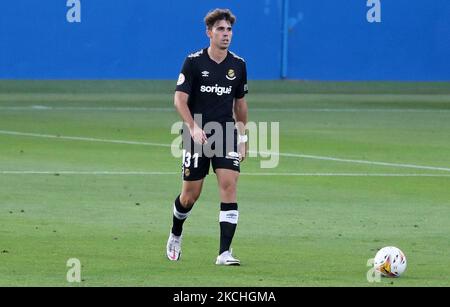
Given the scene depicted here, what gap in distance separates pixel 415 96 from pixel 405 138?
1399 cm

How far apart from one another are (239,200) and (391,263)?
6.07m

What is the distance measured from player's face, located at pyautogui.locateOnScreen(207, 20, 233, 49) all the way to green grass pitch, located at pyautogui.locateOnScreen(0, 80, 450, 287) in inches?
76.0

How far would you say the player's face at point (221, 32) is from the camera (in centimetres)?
1270

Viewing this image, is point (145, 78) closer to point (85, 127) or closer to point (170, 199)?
point (85, 127)

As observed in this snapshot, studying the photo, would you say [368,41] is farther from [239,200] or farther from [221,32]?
[221,32]

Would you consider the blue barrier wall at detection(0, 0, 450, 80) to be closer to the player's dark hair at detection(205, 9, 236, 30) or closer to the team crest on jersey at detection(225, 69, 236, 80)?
the team crest on jersey at detection(225, 69, 236, 80)

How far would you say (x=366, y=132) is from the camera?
28.7 meters

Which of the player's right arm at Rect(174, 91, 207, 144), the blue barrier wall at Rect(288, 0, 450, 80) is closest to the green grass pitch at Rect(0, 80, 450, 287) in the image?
the player's right arm at Rect(174, 91, 207, 144)

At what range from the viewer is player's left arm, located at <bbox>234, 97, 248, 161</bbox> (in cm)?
1295

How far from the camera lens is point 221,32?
12.7 meters

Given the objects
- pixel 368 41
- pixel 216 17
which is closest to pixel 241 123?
pixel 216 17

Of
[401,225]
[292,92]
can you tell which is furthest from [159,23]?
[401,225]

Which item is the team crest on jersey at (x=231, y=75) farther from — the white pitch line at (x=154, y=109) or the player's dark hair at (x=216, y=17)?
the white pitch line at (x=154, y=109)

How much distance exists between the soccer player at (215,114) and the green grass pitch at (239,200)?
0.54m
